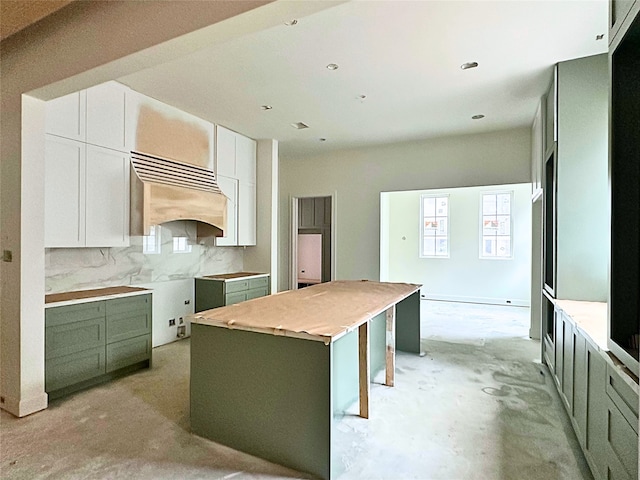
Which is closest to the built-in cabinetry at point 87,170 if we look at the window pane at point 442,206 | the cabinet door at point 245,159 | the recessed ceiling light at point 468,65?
the cabinet door at point 245,159

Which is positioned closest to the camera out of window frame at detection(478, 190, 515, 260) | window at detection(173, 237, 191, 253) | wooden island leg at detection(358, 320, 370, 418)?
wooden island leg at detection(358, 320, 370, 418)

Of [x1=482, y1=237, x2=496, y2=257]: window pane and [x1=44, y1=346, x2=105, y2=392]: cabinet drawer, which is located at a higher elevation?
[x1=482, y1=237, x2=496, y2=257]: window pane

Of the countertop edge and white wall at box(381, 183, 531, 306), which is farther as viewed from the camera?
white wall at box(381, 183, 531, 306)

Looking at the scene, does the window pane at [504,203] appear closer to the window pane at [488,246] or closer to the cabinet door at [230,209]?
the window pane at [488,246]

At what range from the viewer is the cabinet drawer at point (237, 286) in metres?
4.92

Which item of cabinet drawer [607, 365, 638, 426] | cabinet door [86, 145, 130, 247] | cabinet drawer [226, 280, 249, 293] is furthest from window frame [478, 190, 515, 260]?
cabinet door [86, 145, 130, 247]

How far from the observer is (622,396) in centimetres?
153

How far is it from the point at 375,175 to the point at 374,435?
458 cm

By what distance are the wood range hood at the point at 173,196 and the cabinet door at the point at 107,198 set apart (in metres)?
0.10

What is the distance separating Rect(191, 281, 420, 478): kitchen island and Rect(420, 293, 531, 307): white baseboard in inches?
226

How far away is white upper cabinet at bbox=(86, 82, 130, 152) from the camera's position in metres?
3.49

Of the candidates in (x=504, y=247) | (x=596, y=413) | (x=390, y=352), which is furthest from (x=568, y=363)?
(x=504, y=247)

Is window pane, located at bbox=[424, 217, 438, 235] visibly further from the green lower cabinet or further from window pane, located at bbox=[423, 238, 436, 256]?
the green lower cabinet

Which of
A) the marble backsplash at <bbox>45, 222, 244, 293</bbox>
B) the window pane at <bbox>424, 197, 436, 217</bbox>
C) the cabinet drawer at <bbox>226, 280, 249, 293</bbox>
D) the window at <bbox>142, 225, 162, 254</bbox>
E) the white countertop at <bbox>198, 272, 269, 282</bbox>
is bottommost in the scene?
the cabinet drawer at <bbox>226, 280, 249, 293</bbox>
